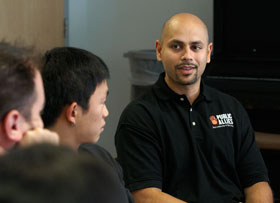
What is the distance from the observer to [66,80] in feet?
3.60

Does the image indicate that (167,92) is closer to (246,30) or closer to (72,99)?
(72,99)

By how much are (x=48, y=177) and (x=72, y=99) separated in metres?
0.92

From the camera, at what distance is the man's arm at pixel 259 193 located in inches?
60.7

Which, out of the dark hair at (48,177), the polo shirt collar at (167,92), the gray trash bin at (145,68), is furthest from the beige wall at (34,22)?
the dark hair at (48,177)

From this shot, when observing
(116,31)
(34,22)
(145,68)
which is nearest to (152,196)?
(145,68)

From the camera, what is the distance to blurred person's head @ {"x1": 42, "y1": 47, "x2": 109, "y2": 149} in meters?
1.09

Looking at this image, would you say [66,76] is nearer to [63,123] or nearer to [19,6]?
[63,123]

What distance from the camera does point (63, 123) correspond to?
109 centimetres

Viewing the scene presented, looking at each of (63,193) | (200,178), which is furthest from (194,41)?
(63,193)

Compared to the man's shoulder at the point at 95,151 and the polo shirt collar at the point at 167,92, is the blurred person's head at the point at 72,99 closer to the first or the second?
the man's shoulder at the point at 95,151

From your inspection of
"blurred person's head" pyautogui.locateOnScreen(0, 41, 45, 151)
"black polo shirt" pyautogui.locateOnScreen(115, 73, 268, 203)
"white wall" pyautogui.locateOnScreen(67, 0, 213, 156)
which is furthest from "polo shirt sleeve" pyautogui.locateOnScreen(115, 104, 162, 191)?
"white wall" pyautogui.locateOnScreen(67, 0, 213, 156)

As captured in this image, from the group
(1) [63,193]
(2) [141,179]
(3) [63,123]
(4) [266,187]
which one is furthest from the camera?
(4) [266,187]

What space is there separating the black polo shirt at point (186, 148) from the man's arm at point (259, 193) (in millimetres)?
21

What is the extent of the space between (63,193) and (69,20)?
10.7ft
